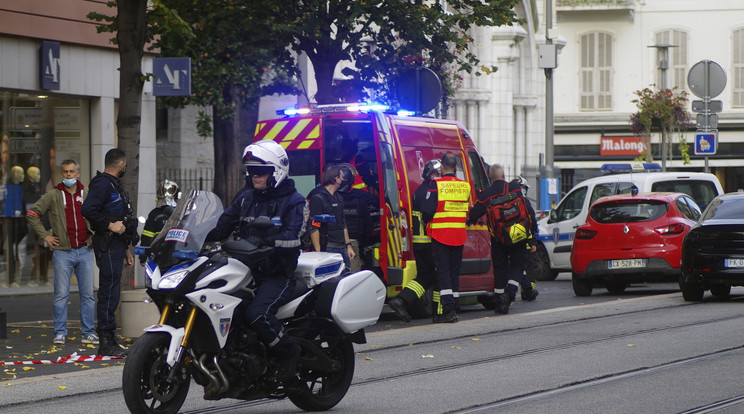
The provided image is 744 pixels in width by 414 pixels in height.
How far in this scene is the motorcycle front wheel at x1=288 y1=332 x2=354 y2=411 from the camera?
8.10 meters

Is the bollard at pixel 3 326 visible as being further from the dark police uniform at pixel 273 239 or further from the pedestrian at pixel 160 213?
the dark police uniform at pixel 273 239

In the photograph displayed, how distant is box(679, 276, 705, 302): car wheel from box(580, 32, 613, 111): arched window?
4330 centimetres

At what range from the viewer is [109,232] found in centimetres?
1162

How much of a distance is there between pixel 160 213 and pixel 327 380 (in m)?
5.58

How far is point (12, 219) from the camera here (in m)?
19.3

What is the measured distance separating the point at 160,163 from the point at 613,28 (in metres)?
33.8

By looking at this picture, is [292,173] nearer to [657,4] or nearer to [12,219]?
[12,219]

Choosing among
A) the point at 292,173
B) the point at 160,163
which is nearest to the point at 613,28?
Result: the point at 160,163

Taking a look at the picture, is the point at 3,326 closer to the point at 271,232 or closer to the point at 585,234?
the point at 271,232

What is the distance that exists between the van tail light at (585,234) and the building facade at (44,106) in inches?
261

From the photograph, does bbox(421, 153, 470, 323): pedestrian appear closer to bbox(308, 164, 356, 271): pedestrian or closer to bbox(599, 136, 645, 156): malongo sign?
bbox(308, 164, 356, 271): pedestrian

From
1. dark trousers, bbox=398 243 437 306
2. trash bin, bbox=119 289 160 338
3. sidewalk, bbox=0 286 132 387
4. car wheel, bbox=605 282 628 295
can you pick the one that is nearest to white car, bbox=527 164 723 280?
car wheel, bbox=605 282 628 295

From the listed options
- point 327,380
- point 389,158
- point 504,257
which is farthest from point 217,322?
point 504,257

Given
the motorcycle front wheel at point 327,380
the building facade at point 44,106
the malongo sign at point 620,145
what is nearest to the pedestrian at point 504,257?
the building facade at point 44,106
